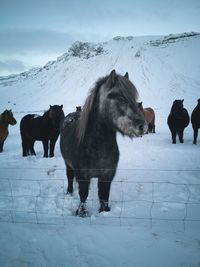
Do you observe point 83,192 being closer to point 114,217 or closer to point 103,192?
point 103,192

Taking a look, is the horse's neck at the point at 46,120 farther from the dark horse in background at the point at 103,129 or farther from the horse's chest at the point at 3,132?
the dark horse in background at the point at 103,129

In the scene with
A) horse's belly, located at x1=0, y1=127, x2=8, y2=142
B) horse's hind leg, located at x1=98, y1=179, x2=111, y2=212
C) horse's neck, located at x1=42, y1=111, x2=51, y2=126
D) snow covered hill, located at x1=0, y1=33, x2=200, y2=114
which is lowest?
horse's hind leg, located at x1=98, y1=179, x2=111, y2=212

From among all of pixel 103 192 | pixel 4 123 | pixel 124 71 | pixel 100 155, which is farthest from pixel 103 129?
pixel 124 71

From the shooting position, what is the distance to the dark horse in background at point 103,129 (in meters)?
3.35

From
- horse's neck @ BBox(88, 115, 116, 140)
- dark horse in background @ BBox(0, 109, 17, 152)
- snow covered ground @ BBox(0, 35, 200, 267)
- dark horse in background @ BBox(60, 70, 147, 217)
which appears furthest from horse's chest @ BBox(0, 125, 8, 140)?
horse's neck @ BBox(88, 115, 116, 140)

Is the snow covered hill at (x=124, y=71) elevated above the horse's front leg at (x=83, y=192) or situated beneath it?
elevated above

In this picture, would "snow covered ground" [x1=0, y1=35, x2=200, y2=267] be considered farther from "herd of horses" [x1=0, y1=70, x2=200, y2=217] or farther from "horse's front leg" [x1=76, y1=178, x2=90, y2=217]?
"herd of horses" [x1=0, y1=70, x2=200, y2=217]

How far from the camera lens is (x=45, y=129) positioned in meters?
9.10

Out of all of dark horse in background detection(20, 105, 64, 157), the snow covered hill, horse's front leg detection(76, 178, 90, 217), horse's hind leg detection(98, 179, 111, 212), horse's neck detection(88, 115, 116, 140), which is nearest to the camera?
horse's neck detection(88, 115, 116, 140)

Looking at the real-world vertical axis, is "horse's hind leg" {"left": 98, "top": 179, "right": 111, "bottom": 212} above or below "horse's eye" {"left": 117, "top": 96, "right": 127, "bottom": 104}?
below

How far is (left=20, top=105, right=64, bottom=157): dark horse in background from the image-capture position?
29.6 feet

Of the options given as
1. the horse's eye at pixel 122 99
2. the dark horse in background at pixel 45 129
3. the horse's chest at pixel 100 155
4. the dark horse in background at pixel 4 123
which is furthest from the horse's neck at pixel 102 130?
the dark horse in background at pixel 4 123

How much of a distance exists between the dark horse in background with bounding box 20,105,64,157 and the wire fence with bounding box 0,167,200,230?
273 cm

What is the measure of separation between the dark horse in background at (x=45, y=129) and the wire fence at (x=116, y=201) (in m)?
2.73
